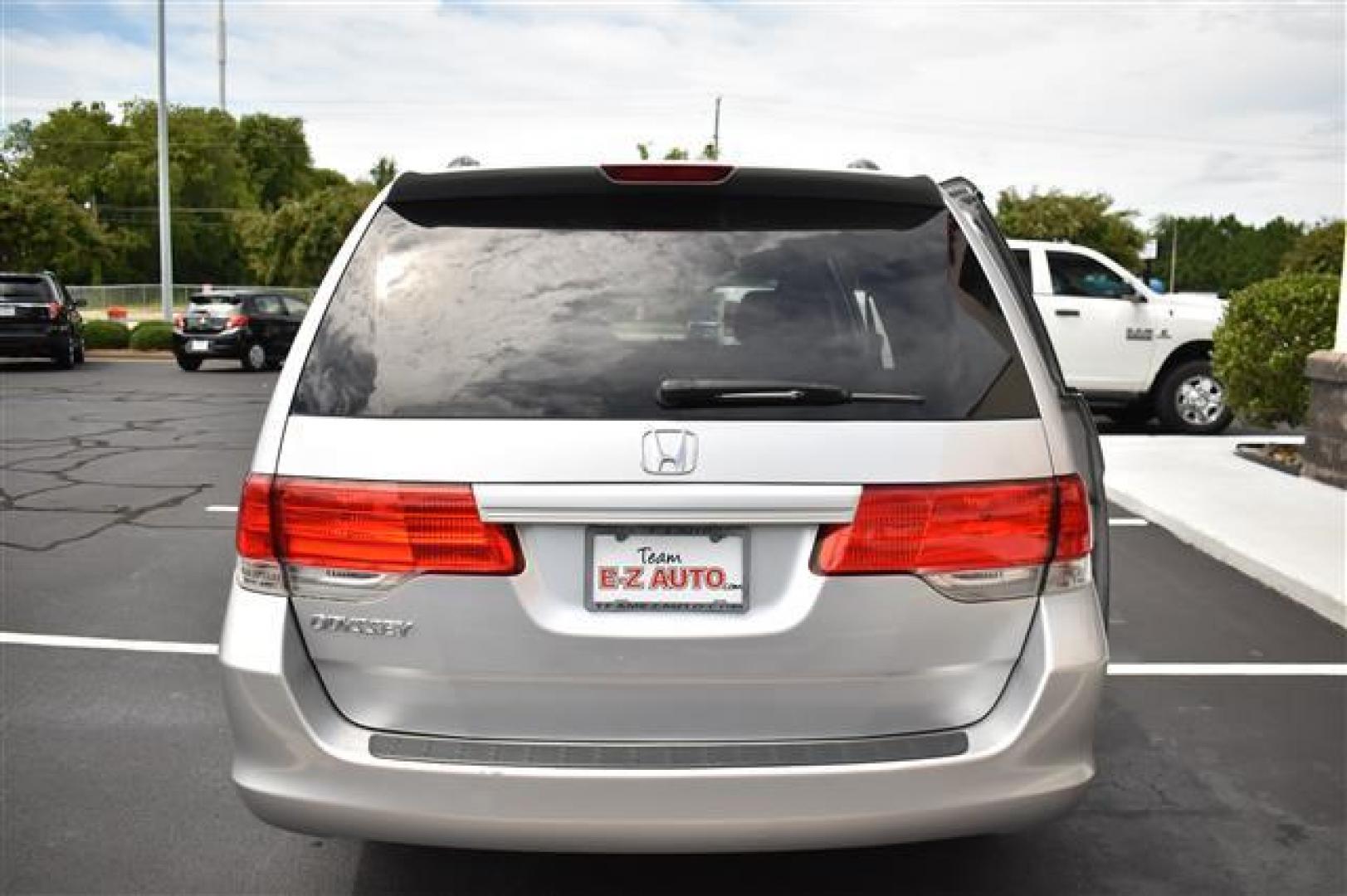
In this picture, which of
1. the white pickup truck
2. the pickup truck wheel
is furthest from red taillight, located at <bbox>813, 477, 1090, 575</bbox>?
the pickup truck wheel

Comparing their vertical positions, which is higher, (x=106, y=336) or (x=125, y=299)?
(x=125, y=299)

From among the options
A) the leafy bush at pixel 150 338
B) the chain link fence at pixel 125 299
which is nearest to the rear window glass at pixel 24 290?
the leafy bush at pixel 150 338

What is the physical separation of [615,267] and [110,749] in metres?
2.72

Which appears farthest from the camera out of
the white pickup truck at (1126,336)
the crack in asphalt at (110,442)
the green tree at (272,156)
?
the green tree at (272,156)

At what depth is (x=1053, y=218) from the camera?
77750 millimetres

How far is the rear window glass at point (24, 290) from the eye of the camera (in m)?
22.9

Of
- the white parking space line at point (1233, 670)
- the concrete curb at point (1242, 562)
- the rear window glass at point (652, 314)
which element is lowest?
the white parking space line at point (1233, 670)

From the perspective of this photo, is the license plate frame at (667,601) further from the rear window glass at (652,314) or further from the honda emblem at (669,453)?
the rear window glass at (652,314)

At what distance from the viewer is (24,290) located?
2312cm

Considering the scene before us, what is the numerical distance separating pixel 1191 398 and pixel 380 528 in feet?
42.2

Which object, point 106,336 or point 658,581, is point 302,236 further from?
point 658,581

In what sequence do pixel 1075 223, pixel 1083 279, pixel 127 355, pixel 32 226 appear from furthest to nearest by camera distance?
pixel 1075 223, pixel 32 226, pixel 127 355, pixel 1083 279

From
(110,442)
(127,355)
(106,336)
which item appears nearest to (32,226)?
(106,336)

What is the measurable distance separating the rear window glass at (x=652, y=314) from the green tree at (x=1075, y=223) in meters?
75.7
